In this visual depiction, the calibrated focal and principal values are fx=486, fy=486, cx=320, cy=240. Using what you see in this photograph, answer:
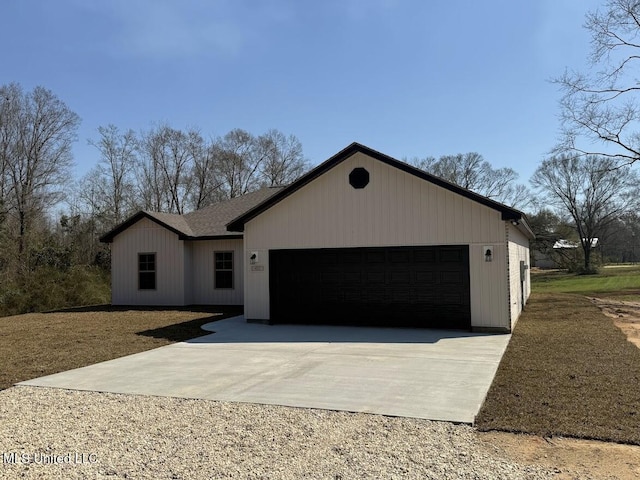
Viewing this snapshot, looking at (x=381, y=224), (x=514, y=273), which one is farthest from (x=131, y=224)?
(x=514, y=273)

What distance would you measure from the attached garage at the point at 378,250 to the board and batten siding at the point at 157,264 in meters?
5.68

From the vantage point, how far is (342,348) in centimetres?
955

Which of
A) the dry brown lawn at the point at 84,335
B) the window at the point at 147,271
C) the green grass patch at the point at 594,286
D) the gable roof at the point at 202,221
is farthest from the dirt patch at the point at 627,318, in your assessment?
the window at the point at 147,271

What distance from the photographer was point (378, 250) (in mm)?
12508

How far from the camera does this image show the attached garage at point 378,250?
1134 centimetres

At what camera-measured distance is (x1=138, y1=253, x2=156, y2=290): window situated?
19.1 metres

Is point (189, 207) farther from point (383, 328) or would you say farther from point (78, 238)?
point (383, 328)

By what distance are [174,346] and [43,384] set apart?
10.9 feet

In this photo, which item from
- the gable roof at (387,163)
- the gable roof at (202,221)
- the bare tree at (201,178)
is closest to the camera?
the gable roof at (387,163)

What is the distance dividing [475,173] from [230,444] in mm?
53823

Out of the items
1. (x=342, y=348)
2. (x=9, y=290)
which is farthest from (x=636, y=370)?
(x=9, y=290)

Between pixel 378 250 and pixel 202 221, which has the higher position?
pixel 202 221

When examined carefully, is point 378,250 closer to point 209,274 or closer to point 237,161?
point 209,274

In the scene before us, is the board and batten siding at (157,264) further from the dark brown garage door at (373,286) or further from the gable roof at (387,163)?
the dark brown garage door at (373,286)
